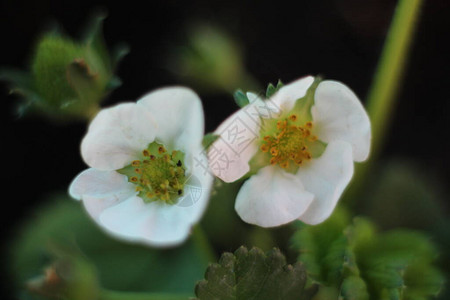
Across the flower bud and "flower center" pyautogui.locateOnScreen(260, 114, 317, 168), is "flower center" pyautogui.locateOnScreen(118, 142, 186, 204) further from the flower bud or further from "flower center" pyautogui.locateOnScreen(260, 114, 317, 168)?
the flower bud

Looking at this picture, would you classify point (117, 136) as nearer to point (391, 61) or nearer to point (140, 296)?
point (140, 296)

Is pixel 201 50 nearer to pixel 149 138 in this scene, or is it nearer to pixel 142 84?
pixel 142 84

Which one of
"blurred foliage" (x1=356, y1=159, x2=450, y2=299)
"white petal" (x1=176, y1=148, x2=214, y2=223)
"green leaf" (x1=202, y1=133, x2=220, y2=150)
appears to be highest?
"green leaf" (x1=202, y1=133, x2=220, y2=150)

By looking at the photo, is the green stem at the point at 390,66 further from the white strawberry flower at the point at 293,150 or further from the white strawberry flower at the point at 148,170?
the white strawberry flower at the point at 148,170

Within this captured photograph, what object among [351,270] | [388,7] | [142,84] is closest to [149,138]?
[351,270]

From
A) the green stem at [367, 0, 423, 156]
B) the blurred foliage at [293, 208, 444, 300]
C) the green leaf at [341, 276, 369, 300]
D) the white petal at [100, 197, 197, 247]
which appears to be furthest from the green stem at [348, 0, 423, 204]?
the white petal at [100, 197, 197, 247]

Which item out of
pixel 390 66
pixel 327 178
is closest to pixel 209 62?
pixel 390 66

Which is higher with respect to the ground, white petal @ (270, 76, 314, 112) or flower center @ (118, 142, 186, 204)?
white petal @ (270, 76, 314, 112)

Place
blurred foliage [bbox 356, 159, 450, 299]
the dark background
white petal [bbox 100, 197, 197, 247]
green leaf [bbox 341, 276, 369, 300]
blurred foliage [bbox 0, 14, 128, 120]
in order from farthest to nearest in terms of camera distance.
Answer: the dark background < blurred foliage [bbox 356, 159, 450, 299] < blurred foliage [bbox 0, 14, 128, 120] < green leaf [bbox 341, 276, 369, 300] < white petal [bbox 100, 197, 197, 247]
